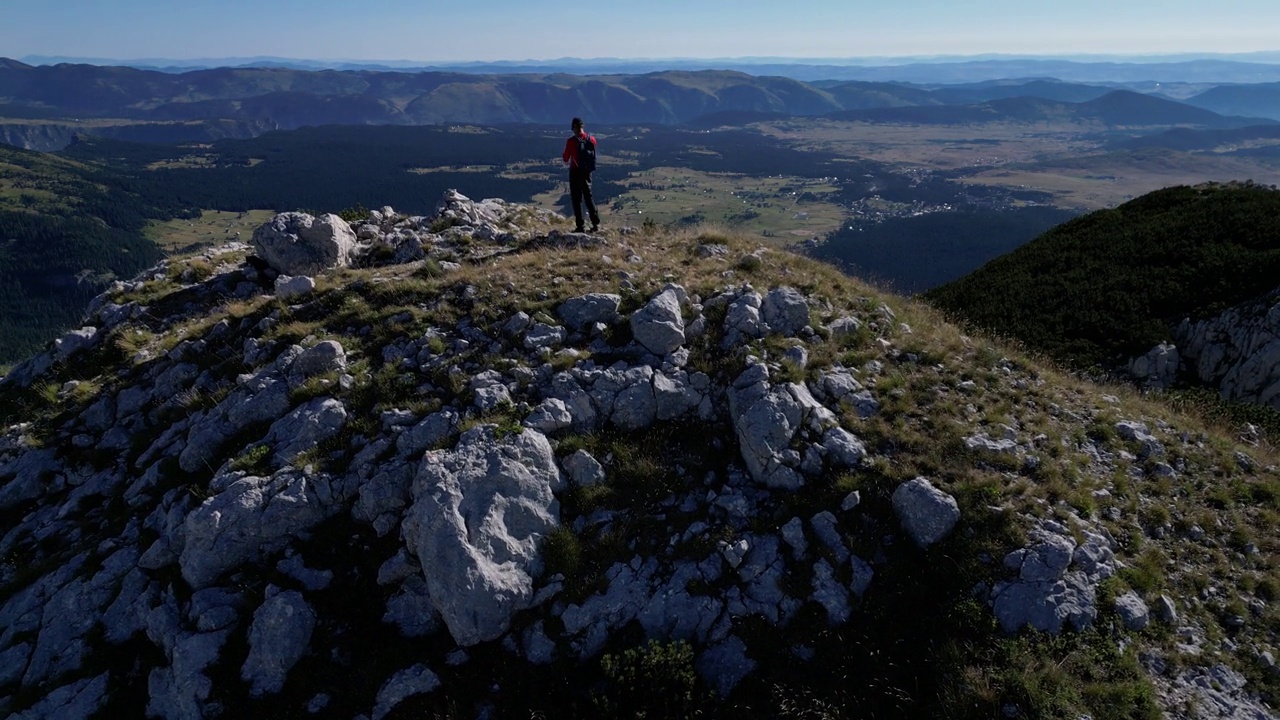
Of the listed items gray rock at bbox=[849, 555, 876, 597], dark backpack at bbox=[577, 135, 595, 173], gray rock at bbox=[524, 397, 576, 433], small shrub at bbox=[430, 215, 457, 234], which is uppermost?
dark backpack at bbox=[577, 135, 595, 173]

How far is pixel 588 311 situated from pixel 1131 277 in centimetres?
2199

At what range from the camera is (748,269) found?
Answer: 723 inches

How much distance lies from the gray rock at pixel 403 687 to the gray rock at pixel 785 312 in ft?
34.5

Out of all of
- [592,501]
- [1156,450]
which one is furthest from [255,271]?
[1156,450]

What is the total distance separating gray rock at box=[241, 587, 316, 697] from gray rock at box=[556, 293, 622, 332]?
27.1ft

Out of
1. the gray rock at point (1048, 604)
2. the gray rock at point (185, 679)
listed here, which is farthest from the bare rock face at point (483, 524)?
the gray rock at point (1048, 604)

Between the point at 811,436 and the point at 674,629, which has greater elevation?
the point at 811,436

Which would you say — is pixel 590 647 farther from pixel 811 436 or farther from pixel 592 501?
pixel 811 436

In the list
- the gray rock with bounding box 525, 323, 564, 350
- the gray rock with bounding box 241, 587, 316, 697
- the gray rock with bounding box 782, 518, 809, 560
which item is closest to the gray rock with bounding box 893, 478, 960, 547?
the gray rock with bounding box 782, 518, 809, 560

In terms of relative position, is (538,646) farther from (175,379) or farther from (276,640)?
(175,379)

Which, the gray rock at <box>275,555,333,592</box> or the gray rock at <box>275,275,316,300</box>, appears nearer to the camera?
the gray rock at <box>275,555,333,592</box>

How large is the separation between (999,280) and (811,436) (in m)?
19.9

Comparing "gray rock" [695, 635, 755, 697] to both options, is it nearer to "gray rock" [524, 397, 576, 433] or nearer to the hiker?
"gray rock" [524, 397, 576, 433]

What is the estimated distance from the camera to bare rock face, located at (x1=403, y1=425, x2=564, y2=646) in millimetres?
9844
